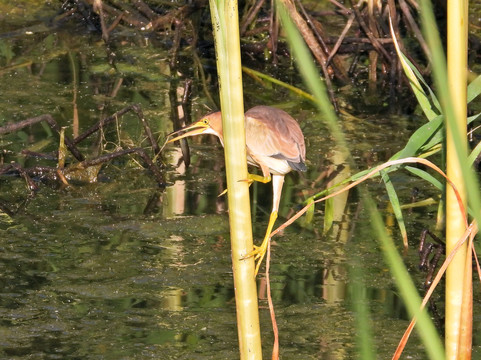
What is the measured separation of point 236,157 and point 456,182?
438mm

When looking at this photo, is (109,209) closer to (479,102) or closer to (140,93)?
(140,93)

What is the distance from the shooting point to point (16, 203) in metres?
3.99

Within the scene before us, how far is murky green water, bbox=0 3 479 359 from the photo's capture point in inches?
114

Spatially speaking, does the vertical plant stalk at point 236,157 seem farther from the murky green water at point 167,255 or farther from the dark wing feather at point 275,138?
the dark wing feather at point 275,138

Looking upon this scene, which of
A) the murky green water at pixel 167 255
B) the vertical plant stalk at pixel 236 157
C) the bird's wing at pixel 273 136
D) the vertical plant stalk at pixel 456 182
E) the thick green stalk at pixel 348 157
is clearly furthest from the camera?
the bird's wing at pixel 273 136

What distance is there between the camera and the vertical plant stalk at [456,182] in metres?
1.36

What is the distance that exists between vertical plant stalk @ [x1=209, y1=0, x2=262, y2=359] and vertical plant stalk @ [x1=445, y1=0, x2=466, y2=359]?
12.5 inches

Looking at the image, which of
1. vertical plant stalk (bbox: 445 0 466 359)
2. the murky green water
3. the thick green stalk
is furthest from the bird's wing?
the thick green stalk

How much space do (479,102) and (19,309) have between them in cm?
328

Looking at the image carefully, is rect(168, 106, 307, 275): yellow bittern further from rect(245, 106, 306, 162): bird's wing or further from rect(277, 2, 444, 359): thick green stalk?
rect(277, 2, 444, 359): thick green stalk

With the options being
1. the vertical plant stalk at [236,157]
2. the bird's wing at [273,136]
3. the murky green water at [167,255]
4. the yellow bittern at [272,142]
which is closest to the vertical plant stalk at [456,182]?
the vertical plant stalk at [236,157]

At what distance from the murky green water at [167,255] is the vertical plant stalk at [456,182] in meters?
0.91

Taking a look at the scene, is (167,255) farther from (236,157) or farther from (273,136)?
(236,157)

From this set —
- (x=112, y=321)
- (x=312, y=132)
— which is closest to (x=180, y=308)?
(x=112, y=321)
